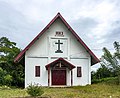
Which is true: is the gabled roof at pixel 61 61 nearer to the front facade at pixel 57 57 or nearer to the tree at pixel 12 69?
the front facade at pixel 57 57

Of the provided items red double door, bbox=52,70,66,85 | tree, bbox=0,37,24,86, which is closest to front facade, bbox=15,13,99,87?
red double door, bbox=52,70,66,85

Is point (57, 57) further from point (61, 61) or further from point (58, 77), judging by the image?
point (58, 77)

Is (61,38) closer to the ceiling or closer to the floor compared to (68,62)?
closer to the ceiling

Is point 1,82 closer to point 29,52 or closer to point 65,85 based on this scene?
point 29,52

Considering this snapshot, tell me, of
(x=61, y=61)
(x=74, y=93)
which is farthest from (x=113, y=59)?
(x=74, y=93)

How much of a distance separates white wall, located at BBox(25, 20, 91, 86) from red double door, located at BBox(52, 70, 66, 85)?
18.0 inches

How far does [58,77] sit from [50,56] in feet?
7.52

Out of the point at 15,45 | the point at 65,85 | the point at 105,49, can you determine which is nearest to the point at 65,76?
the point at 65,85

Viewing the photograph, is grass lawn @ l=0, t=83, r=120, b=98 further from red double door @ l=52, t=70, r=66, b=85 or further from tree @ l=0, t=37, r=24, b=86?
tree @ l=0, t=37, r=24, b=86

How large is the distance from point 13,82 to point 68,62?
25.8 ft

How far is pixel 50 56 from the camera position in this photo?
2545 centimetres

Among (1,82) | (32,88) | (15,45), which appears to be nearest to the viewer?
(32,88)

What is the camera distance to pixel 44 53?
997 inches

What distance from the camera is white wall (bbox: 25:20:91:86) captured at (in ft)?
81.8
